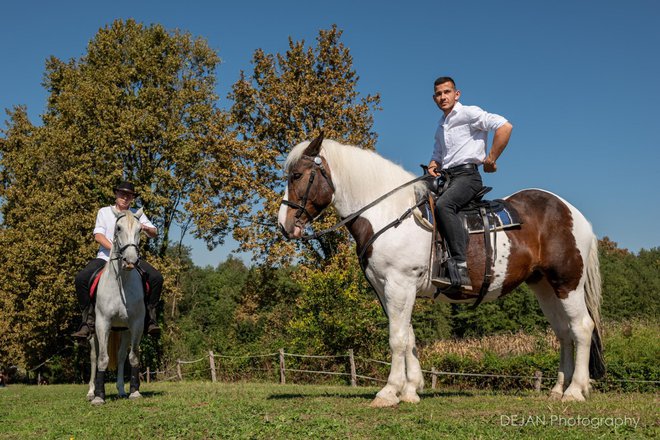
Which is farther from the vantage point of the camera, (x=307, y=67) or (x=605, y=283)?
(x=605, y=283)

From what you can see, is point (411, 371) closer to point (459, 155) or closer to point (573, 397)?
point (573, 397)

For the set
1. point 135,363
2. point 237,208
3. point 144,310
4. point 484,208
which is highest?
point 237,208

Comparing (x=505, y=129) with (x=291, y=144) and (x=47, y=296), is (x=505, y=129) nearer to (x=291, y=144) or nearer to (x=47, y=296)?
(x=291, y=144)

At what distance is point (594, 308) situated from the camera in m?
8.38

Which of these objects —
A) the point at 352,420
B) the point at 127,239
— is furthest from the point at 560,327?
the point at 127,239

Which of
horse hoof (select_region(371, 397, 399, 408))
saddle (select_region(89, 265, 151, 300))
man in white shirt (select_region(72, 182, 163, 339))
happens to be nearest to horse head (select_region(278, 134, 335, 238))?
horse hoof (select_region(371, 397, 399, 408))

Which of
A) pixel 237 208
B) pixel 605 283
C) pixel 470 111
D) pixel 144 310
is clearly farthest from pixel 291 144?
pixel 605 283

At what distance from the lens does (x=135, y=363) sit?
10.3 metres

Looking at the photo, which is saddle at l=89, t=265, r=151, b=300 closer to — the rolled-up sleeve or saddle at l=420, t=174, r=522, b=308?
saddle at l=420, t=174, r=522, b=308

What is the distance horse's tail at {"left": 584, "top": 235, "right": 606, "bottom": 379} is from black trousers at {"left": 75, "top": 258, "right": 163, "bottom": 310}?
7.39 meters

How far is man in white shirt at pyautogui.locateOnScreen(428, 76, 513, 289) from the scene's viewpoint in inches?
293

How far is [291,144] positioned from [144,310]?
→ 19142mm

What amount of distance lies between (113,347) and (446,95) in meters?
7.56

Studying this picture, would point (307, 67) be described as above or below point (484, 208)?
above
